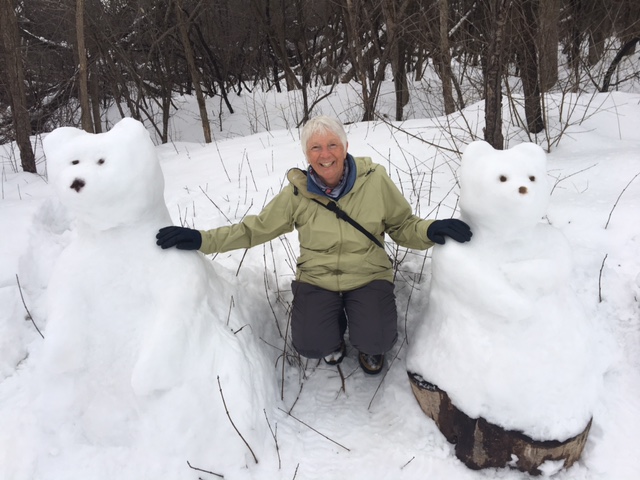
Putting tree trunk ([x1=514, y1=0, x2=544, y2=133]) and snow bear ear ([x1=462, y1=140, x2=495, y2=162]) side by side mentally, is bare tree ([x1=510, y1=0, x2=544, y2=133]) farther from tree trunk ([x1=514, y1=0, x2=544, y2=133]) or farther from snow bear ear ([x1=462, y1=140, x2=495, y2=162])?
snow bear ear ([x1=462, y1=140, x2=495, y2=162])

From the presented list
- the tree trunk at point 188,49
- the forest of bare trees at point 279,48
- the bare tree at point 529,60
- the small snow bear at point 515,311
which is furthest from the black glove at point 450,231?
the tree trunk at point 188,49

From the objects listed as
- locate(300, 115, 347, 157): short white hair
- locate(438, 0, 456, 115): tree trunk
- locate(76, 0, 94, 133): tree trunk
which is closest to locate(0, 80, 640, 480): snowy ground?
locate(300, 115, 347, 157): short white hair

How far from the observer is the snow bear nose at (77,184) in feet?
5.28

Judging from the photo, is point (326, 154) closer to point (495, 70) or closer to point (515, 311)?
point (515, 311)

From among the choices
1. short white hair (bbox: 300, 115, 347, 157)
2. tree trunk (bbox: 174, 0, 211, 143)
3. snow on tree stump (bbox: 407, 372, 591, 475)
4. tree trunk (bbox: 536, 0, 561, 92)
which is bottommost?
snow on tree stump (bbox: 407, 372, 591, 475)

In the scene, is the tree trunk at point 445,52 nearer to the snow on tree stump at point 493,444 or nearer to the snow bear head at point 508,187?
the snow bear head at point 508,187

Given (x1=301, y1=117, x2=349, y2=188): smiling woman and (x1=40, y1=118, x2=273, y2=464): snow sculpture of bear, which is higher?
(x1=301, y1=117, x2=349, y2=188): smiling woman

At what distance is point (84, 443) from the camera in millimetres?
1799

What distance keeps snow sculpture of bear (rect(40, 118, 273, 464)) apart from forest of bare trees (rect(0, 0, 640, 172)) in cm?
231

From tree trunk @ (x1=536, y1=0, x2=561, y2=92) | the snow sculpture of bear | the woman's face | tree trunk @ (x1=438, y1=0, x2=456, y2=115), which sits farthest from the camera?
tree trunk @ (x1=438, y1=0, x2=456, y2=115)

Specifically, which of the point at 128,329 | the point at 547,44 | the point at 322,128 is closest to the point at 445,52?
the point at 547,44

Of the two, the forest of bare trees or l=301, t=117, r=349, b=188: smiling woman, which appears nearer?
l=301, t=117, r=349, b=188: smiling woman

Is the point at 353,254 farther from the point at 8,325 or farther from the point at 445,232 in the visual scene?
the point at 8,325

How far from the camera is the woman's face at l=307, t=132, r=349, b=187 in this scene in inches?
77.5
